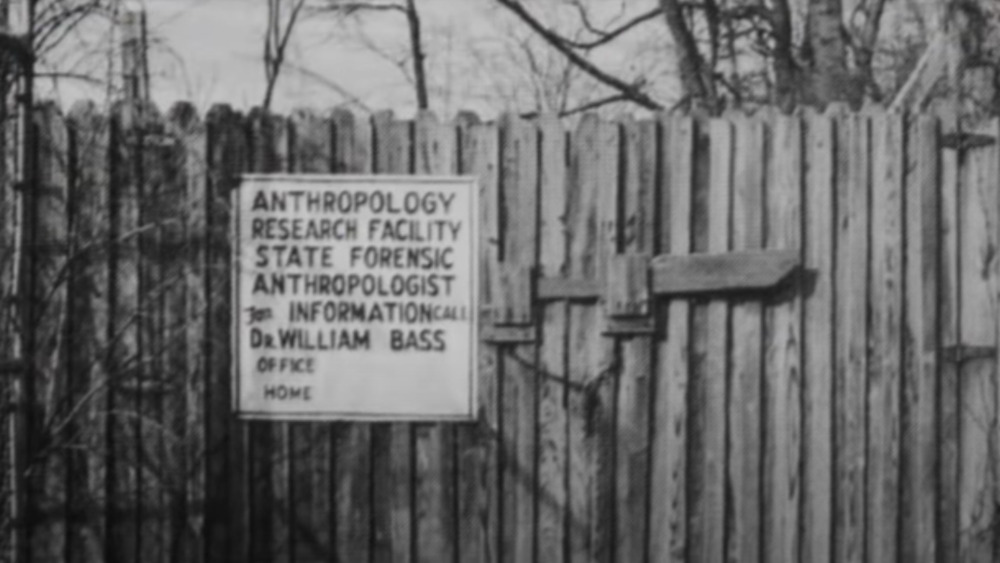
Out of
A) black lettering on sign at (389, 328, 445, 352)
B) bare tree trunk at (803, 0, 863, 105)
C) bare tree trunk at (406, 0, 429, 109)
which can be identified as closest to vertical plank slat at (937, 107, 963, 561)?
black lettering on sign at (389, 328, 445, 352)

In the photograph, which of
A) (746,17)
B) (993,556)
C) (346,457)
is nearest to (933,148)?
(993,556)

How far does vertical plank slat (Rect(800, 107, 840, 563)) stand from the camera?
6934mm

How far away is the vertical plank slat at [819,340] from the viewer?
693cm

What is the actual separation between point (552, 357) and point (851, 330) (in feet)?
4.30

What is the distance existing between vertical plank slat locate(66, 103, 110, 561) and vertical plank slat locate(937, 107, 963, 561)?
3.65 m

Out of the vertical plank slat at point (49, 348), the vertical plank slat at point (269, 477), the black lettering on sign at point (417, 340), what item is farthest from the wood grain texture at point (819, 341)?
the vertical plank slat at point (49, 348)

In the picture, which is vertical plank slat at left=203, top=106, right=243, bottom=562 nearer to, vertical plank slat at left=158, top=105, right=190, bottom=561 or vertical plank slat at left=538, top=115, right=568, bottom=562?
vertical plank slat at left=158, top=105, right=190, bottom=561

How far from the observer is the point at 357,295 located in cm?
691

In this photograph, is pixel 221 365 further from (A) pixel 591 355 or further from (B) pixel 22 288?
(A) pixel 591 355

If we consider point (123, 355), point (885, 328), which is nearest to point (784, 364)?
point (885, 328)

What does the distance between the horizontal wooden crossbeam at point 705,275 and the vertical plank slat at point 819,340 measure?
0.49 ft

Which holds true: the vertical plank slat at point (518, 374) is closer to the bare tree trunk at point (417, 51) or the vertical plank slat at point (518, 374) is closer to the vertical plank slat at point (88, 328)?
the vertical plank slat at point (88, 328)

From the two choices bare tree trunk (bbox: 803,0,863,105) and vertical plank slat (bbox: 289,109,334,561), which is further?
bare tree trunk (bbox: 803,0,863,105)

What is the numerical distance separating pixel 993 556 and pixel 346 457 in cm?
288
